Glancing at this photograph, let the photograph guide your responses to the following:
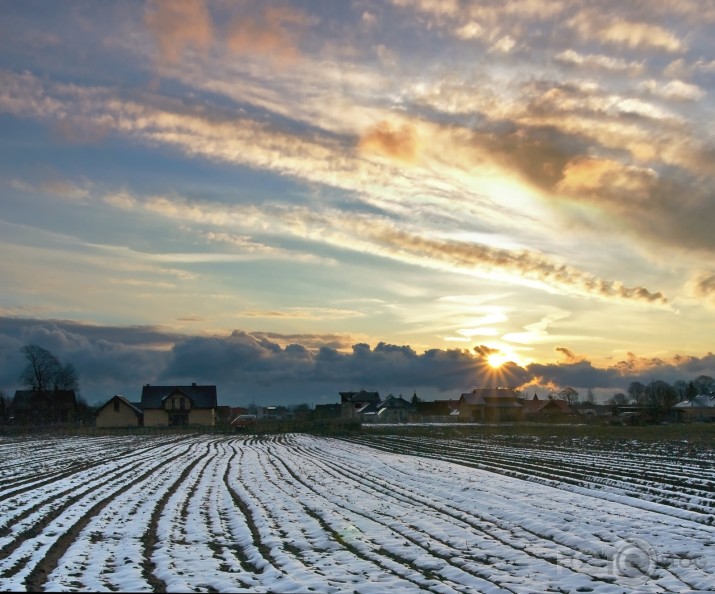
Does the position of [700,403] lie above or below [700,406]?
above

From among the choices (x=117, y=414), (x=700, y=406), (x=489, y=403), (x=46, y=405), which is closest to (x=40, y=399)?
(x=46, y=405)

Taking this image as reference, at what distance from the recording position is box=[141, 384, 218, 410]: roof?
11781cm

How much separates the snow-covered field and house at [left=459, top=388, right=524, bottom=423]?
133222mm

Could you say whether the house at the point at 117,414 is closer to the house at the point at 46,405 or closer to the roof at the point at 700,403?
the house at the point at 46,405

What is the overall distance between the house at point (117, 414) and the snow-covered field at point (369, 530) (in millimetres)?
83998

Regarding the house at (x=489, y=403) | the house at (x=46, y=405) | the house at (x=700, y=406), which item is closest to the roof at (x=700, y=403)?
the house at (x=700, y=406)

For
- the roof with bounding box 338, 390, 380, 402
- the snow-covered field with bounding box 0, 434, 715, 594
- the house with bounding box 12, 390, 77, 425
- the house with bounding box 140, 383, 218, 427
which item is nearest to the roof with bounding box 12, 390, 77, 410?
the house with bounding box 12, 390, 77, 425

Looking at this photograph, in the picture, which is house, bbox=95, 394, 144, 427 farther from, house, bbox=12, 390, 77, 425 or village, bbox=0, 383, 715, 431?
house, bbox=12, 390, 77, 425

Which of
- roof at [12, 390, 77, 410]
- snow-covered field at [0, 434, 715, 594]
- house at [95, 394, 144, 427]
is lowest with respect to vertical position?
snow-covered field at [0, 434, 715, 594]

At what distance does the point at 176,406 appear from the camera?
117562 millimetres

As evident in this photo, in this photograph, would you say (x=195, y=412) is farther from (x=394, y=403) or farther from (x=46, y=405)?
(x=394, y=403)

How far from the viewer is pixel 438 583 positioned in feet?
37.9

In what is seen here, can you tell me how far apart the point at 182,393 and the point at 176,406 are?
2378 mm

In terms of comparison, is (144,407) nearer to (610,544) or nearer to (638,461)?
(638,461)
